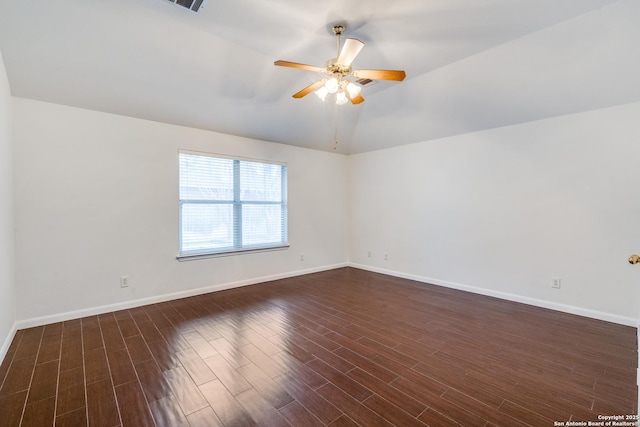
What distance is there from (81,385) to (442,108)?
4.71m

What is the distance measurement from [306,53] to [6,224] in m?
3.32

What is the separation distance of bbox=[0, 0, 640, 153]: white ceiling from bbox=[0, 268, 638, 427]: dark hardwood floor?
8.24 feet

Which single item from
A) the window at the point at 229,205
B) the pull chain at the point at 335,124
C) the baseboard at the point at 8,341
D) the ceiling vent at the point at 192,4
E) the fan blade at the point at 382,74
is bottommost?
the baseboard at the point at 8,341

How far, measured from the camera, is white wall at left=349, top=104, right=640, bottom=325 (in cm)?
305

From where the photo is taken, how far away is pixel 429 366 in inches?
88.3

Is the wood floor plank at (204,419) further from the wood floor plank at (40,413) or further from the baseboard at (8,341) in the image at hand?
the baseboard at (8,341)

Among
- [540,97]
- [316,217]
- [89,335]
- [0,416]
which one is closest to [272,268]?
[316,217]

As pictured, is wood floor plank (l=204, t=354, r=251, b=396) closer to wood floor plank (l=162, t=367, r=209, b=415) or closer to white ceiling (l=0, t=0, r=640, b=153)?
wood floor plank (l=162, t=367, r=209, b=415)

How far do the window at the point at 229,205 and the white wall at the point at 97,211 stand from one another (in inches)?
6.1

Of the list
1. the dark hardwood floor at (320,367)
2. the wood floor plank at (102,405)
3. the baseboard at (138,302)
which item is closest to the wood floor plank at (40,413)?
the dark hardwood floor at (320,367)

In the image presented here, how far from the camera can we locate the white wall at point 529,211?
3.05 metres

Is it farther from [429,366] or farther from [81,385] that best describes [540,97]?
[81,385]

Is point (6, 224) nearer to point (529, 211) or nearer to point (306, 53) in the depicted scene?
point (306, 53)

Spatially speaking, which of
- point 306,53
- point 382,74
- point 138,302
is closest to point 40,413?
point 138,302
